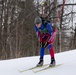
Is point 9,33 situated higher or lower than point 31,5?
lower

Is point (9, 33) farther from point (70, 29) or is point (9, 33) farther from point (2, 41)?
point (70, 29)

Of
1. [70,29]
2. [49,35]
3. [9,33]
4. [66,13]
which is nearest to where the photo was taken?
[49,35]

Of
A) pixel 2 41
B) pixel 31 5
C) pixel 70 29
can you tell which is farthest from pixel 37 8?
pixel 70 29

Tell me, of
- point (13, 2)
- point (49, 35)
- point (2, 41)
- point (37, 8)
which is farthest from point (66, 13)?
point (49, 35)

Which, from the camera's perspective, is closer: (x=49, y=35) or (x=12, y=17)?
(x=49, y=35)

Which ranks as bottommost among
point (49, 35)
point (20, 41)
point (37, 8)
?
point (20, 41)

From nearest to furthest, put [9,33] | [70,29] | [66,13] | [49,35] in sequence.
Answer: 1. [49,35]
2. [9,33]
3. [66,13]
4. [70,29]

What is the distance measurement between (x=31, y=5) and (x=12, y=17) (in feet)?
6.84

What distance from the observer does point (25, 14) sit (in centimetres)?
2431

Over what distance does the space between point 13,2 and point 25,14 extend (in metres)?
1.64

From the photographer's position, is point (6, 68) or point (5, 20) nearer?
point (6, 68)

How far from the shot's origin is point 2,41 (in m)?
23.0

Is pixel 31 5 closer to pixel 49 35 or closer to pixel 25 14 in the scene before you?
pixel 25 14

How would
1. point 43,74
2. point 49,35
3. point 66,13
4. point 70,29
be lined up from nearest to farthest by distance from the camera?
point 43,74, point 49,35, point 66,13, point 70,29
